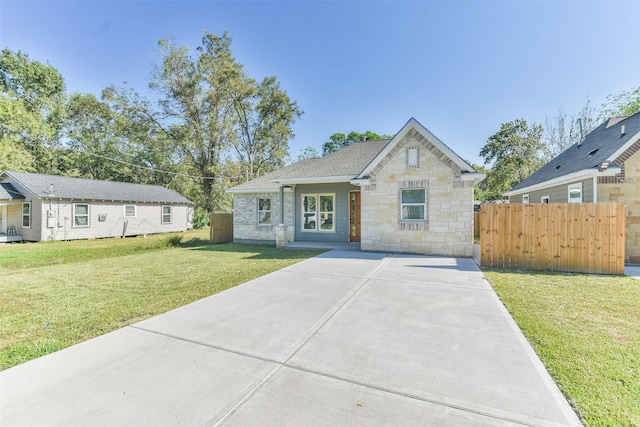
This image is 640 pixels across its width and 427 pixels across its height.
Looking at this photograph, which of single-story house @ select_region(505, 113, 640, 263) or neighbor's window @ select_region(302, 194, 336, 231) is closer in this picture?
single-story house @ select_region(505, 113, 640, 263)

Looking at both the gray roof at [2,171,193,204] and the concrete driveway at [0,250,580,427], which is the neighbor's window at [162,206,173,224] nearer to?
the gray roof at [2,171,193,204]

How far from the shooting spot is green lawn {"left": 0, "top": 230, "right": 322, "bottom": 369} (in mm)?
3813

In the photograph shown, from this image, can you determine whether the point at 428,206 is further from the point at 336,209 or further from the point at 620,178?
the point at 620,178

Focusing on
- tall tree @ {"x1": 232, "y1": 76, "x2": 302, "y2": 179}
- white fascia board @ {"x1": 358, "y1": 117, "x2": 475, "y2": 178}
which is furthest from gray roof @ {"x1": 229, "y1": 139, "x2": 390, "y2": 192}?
tall tree @ {"x1": 232, "y1": 76, "x2": 302, "y2": 179}

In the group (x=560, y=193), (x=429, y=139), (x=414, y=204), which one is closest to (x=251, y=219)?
(x=414, y=204)

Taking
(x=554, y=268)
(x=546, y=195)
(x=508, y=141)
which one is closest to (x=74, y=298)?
(x=554, y=268)

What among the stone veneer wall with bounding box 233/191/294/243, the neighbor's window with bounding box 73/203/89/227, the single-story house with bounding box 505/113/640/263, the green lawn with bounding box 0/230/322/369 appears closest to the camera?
the green lawn with bounding box 0/230/322/369

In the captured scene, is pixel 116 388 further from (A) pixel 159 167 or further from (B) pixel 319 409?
(A) pixel 159 167

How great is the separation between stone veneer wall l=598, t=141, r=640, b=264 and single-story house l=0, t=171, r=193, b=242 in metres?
25.9

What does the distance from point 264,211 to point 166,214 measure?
42.1ft

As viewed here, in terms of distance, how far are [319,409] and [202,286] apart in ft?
15.8

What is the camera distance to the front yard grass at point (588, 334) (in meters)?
2.33

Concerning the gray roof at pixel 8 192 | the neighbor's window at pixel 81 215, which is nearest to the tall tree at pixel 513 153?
the neighbor's window at pixel 81 215

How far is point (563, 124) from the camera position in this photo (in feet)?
79.7
